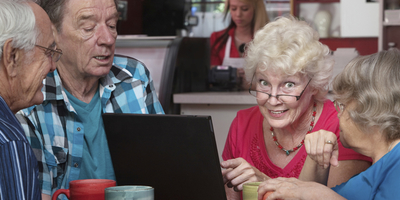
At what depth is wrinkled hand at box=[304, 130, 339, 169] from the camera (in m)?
1.10

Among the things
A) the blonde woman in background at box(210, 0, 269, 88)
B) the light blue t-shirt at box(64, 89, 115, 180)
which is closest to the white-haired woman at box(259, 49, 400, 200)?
the light blue t-shirt at box(64, 89, 115, 180)

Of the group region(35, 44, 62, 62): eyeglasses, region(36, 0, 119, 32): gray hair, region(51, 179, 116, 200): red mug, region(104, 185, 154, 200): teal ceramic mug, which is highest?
region(36, 0, 119, 32): gray hair

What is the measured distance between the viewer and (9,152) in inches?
27.2

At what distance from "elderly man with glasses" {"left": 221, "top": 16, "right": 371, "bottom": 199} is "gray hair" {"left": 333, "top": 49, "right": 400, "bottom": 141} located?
1.08 feet

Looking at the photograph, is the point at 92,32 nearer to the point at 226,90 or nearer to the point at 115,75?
the point at 115,75

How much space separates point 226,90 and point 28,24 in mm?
2405

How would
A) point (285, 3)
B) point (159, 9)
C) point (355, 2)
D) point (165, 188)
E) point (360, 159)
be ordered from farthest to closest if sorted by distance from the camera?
point (355, 2), point (285, 3), point (159, 9), point (360, 159), point (165, 188)

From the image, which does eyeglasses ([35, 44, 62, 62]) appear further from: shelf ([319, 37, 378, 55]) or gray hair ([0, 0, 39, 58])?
shelf ([319, 37, 378, 55])

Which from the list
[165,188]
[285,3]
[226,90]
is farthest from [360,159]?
[285,3]

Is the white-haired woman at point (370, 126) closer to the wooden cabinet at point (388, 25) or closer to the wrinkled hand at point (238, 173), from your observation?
the wrinkled hand at point (238, 173)

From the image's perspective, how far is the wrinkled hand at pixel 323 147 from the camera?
3.60 feet

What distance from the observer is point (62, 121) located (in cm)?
126

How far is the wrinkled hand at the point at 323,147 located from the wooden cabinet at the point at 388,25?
282 centimetres

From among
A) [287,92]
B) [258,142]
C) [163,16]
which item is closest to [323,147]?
[287,92]
